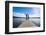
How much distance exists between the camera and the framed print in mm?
1484

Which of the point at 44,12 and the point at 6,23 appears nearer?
the point at 6,23

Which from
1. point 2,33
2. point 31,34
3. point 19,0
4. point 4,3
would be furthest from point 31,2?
point 2,33

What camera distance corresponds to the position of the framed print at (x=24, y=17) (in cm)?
148

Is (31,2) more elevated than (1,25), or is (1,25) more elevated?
(31,2)

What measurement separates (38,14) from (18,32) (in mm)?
497

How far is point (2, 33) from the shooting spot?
4.84 ft

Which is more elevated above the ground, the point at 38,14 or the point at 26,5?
the point at 26,5

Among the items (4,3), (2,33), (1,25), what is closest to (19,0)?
(4,3)

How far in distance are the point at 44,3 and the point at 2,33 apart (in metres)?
0.95

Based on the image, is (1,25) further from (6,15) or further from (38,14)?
(38,14)

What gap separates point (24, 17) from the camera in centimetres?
153

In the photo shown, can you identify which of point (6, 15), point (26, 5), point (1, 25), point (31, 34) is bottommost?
point (31, 34)

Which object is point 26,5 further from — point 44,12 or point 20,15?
point 44,12

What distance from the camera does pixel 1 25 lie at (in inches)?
57.9
